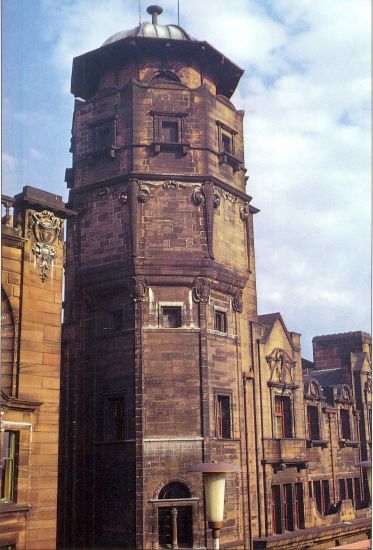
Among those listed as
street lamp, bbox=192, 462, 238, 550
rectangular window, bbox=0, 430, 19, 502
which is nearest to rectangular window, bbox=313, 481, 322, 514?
rectangular window, bbox=0, 430, 19, 502

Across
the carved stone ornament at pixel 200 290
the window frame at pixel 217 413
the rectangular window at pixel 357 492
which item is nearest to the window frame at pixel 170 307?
the carved stone ornament at pixel 200 290

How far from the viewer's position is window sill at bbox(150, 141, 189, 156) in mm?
20812

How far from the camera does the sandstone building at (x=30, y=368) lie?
46.5 feet

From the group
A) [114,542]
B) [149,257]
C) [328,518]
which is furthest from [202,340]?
[328,518]

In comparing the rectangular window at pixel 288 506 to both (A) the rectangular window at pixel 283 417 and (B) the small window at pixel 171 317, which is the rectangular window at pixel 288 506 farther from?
(B) the small window at pixel 171 317

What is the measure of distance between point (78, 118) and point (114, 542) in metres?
13.7

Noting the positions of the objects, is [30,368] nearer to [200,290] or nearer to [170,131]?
[200,290]

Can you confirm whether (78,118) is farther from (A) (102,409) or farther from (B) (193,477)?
(B) (193,477)

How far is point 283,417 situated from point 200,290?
719cm

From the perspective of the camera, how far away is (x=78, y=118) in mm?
22453

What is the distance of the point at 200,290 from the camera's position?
20.2 metres

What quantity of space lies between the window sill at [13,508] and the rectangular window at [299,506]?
12566 millimetres

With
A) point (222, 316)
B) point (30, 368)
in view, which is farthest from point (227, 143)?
point (30, 368)

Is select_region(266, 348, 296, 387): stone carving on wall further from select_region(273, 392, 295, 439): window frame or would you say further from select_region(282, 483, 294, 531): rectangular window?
select_region(282, 483, 294, 531): rectangular window
